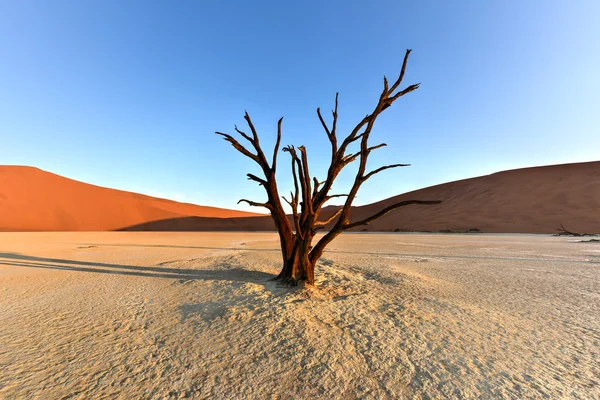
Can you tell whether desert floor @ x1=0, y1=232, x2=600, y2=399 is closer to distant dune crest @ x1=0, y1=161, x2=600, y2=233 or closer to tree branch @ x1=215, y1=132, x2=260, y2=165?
tree branch @ x1=215, y1=132, x2=260, y2=165

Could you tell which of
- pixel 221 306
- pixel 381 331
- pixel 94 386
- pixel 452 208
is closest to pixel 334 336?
pixel 381 331

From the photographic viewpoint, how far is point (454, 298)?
4.64m

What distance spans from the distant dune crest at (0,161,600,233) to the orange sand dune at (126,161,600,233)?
6cm

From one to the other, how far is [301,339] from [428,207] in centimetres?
4063

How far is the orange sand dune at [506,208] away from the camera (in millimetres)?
24953

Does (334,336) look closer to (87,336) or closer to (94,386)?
(94,386)

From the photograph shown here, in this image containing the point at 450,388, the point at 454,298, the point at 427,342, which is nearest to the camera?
the point at 450,388

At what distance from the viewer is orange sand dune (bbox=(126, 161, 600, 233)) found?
2495 centimetres

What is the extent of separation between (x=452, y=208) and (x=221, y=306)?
37.9 metres

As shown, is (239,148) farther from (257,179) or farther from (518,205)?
(518,205)

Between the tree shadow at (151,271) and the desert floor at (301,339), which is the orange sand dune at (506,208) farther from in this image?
the tree shadow at (151,271)

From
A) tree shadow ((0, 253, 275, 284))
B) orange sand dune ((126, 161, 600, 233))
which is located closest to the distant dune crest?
orange sand dune ((126, 161, 600, 233))

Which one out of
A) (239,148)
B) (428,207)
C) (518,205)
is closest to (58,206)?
(239,148)

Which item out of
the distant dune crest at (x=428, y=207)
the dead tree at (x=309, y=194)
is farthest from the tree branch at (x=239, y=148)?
the distant dune crest at (x=428, y=207)
